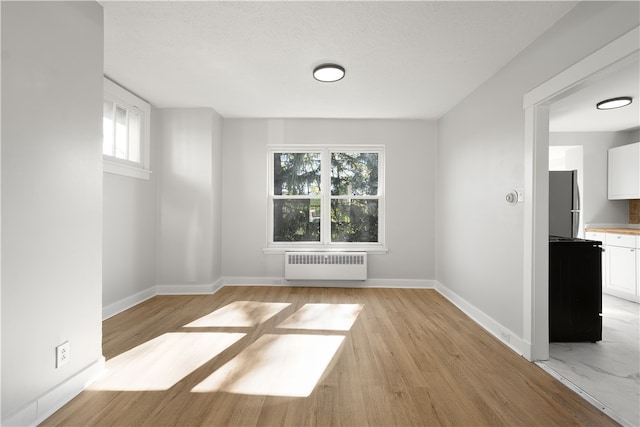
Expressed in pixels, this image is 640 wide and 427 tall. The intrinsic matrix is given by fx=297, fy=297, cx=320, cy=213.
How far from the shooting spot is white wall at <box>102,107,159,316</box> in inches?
130

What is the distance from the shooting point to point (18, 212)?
1545 mm

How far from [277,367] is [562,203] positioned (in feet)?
11.8

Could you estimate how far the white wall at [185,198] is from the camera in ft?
13.8

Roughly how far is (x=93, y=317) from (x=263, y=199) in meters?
2.86

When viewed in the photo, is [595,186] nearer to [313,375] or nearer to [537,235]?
[537,235]

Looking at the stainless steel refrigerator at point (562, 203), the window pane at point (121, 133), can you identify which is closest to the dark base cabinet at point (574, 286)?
the stainless steel refrigerator at point (562, 203)

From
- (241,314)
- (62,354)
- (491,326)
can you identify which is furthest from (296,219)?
(62,354)

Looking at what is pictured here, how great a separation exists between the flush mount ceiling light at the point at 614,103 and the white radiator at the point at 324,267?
3.50 meters

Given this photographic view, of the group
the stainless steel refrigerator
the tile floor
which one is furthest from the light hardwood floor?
the stainless steel refrigerator

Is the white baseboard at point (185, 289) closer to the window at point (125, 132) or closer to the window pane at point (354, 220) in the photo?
the window at point (125, 132)

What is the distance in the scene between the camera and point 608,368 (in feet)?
7.45

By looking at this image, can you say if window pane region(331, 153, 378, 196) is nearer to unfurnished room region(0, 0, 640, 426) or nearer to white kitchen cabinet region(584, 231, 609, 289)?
unfurnished room region(0, 0, 640, 426)

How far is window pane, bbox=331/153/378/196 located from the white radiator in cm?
103

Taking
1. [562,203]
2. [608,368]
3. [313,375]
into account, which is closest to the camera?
[313,375]
